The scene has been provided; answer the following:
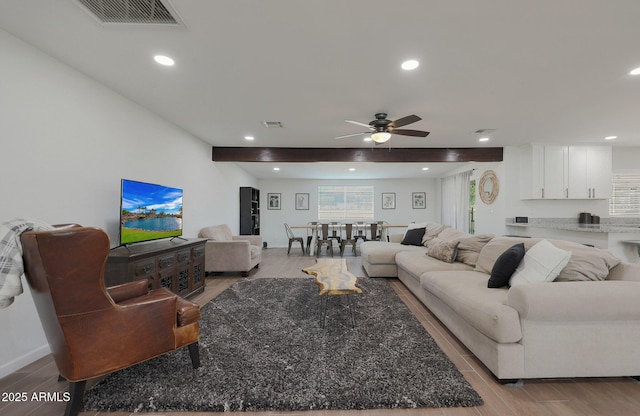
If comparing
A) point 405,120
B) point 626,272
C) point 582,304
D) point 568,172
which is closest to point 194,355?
Answer: point 582,304

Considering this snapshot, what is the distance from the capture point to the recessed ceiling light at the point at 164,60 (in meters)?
2.21

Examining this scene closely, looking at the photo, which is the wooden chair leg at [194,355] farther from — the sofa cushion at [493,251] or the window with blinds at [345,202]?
the window with blinds at [345,202]

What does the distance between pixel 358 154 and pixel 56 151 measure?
4.36 meters

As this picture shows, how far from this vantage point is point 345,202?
9023 millimetres

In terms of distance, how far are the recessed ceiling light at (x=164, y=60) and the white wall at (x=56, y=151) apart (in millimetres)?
872

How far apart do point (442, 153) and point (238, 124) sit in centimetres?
394

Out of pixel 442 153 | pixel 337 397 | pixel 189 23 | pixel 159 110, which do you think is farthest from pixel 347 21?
pixel 442 153

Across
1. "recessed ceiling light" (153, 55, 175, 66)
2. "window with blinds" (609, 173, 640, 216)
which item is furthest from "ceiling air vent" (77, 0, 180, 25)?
"window with blinds" (609, 173, 640, 216)

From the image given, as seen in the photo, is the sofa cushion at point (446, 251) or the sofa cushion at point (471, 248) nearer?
the sofa cushion at point (471, 248)

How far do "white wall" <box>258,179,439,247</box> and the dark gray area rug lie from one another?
237 inches

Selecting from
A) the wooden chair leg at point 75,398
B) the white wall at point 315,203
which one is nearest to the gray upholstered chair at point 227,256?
the wooden chair leg at point 75,398

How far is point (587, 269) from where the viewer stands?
1936 mm

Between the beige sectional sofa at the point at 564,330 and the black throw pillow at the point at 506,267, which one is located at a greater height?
the black throw pillow at the point at 506,267

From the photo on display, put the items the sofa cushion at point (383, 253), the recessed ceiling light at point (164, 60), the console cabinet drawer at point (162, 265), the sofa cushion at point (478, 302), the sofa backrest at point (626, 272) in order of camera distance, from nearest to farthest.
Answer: the sofa cushion at point (478, 302), the sofa backrest at point (626, 272), the recessed ceiling light at point (164, 60), the console cabinet drawer at point (162, 265), the sofa cushion at point (383, 253)
